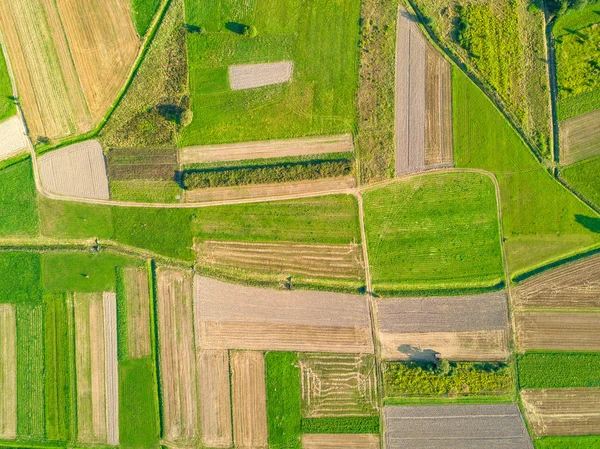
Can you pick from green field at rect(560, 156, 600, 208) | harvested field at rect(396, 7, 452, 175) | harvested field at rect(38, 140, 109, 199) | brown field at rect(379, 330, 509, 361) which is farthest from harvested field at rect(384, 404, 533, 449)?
harvested field at rect(38, 140, 109, 199)

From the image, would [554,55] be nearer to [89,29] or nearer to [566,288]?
[566,288]

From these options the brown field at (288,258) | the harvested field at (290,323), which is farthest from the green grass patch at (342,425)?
the brown field at (288,258)

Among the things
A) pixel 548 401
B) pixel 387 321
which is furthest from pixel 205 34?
pixel 548 401

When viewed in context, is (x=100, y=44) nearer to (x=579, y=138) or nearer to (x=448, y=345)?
(x=448, y=345)

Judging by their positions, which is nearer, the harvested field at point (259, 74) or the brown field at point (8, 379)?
the harvested field at point (259, 74)

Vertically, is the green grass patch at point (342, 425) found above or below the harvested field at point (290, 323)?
below

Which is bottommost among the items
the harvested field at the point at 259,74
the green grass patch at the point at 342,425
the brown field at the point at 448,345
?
the green grass patch at the point at 342,425

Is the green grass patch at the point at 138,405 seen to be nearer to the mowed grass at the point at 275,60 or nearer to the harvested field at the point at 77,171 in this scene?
the harvested field at the point at 77,171
